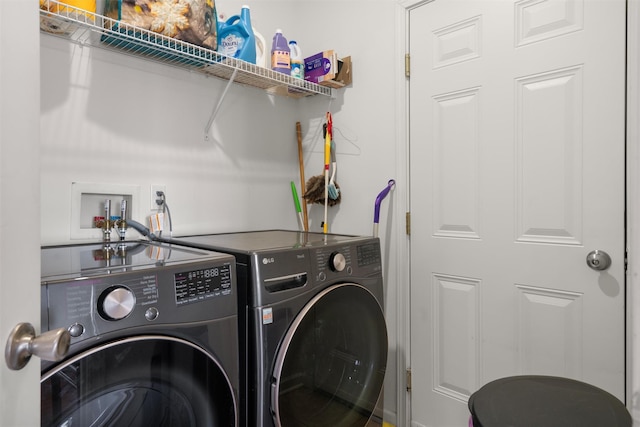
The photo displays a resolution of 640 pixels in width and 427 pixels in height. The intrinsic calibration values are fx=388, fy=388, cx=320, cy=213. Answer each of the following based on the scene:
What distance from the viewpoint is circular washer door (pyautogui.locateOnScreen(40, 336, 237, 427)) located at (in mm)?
792

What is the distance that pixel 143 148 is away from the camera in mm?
1681

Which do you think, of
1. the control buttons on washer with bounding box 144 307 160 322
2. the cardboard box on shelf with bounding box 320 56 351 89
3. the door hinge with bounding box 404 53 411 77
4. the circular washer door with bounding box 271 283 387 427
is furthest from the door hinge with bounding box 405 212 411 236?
the control buttons on washer with bounding box 144 307 160 322

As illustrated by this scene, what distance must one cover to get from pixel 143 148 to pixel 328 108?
1.03 meters

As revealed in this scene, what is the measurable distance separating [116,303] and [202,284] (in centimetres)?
23

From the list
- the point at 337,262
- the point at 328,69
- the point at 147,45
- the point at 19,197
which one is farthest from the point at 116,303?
the point at 328,69

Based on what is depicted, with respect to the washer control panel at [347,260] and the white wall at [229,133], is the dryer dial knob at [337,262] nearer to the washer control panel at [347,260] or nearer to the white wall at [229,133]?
the washer control panel at [347,260]

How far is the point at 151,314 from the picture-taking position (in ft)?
3.01

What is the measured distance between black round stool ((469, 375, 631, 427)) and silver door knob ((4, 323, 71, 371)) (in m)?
0.83

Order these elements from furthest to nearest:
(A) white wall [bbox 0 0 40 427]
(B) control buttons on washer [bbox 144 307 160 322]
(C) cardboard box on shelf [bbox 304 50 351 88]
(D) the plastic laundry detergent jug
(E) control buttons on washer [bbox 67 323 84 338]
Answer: (C) cardboard box on shelf [bbox 304 50 351 88]
(D) the plastic laundry detergent jug
(B) control buttons on washer [bbox 144 307 160 322]
(E) control buttons on washer [bbox 67 323 84 338]
(A) white wall [bbox 0 0 40 427]

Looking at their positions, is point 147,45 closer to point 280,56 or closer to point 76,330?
point 280,56

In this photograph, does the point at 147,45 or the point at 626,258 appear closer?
the point at 626,258

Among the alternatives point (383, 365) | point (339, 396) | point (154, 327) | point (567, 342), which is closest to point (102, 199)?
point (154, 327)

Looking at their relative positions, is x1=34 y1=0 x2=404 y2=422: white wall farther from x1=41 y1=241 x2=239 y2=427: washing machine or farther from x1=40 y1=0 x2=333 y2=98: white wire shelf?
x1=41 y1=241 x2=239 y2=427: washing machine

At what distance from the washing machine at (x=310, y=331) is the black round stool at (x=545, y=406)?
21.8 inches
